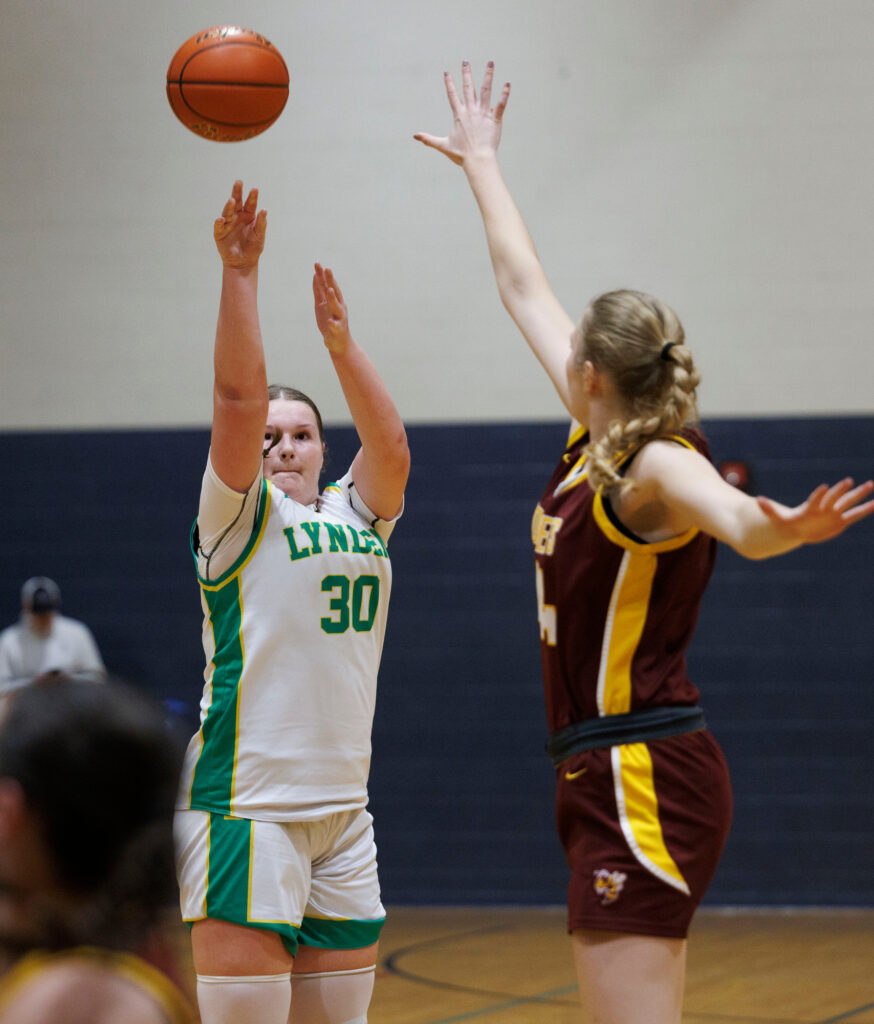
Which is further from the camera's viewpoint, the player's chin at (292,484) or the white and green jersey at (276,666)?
the player's chin at (292,484)

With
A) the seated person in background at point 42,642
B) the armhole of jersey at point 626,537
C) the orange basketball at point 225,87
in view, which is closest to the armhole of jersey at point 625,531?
the armhole of jersey at point 626,537

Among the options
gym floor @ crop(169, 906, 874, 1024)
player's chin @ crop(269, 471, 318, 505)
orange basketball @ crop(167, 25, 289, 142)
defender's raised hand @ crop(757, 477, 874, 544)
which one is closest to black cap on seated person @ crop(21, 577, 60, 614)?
gym floor @ crop(169, 906, 874, 1024)

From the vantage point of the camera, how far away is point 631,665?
7.70ft

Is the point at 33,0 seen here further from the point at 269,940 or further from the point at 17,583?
the point at 269,940

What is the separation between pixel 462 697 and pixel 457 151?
479 centimetres

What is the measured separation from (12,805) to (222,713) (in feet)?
5.09

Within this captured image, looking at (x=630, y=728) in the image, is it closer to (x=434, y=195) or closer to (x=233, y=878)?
(x=233, y=878)

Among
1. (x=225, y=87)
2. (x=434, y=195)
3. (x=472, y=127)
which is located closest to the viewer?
(x=472, y=127)

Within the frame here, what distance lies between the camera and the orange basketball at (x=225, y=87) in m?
3.77

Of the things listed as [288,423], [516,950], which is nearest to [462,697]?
[516,950]

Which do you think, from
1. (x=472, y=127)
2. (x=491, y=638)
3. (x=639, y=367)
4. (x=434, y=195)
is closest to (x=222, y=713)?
(x=639, y=367)

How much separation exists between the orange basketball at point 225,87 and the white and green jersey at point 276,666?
1384mm

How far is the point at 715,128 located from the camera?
7566 mm

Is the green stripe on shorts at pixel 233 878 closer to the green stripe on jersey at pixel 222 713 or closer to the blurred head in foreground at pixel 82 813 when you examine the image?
the green stripe on jersey at pixel 222 713
